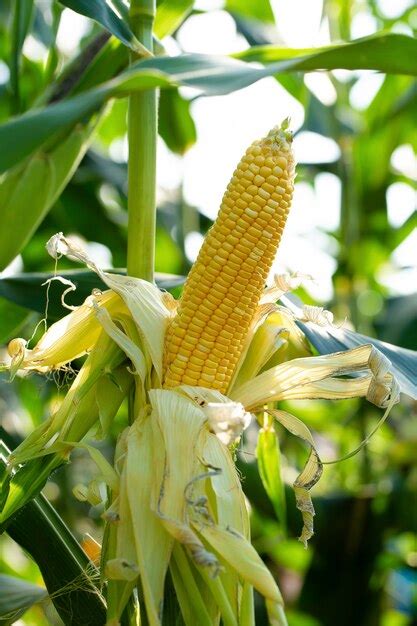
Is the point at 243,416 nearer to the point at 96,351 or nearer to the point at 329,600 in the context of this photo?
the point at 96,351

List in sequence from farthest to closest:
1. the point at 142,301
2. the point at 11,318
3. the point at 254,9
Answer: the point at 254,9, the point at 11,318, the point at 142,301

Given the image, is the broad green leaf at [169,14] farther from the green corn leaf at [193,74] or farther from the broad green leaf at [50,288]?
the green corn leaf at [193,74]

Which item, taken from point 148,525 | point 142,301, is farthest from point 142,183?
point 148,525

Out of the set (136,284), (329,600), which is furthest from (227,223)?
(329,600)

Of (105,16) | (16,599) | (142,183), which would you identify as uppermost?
(105,16)

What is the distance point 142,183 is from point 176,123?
1342mm

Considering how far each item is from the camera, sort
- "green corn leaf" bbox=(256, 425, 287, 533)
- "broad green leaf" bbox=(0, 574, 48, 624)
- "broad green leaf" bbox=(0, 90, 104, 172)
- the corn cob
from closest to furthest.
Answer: "broad green leaf" bbox=(0, 90, 104, 172)
the corn cob
"broad green leaf" bbox=(0, 574, 48, 624)
"green corn leaf" bbox=(256, 425, 287, 533)

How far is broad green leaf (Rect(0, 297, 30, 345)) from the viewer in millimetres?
1327

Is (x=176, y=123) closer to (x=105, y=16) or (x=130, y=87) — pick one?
(x=105, y=16)

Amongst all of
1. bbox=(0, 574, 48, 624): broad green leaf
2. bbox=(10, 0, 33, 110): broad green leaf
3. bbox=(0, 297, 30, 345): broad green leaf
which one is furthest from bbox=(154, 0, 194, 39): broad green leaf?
bbox=(0, 574, 48, 624): broad green leaf

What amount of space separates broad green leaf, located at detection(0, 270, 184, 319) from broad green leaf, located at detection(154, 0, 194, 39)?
32cm

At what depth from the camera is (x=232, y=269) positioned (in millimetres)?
856

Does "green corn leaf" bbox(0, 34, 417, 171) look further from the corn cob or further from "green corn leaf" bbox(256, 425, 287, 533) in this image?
"green corn leaf" bbox(256, 425, 287, 533)

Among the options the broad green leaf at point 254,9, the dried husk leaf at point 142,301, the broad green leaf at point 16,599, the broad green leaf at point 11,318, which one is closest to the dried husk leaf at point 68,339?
the dried husk leaf at point 142,301
